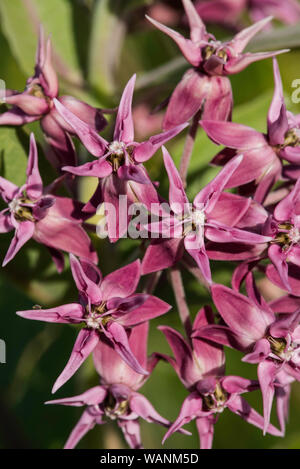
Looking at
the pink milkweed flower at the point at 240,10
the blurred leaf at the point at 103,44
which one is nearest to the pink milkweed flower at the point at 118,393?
the blurred leaf at the point at 103,44

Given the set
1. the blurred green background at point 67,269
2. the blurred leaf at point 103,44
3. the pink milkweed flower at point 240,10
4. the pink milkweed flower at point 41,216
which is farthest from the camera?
the pink milkweed flower at point 240,10

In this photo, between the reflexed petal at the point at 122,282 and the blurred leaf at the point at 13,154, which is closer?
the reflexed petal at the point at 122,282

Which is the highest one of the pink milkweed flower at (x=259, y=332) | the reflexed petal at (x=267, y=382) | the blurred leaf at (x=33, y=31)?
the blurred leaf at (x=33, y=31)

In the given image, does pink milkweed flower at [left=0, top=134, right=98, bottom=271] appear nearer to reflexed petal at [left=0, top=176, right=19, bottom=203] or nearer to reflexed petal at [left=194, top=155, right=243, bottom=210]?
reflexed petal at [left=0, top=176, right=19, bottom=203]

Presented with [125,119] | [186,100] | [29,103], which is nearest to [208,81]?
[186,100]

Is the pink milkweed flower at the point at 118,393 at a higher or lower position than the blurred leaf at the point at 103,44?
lower

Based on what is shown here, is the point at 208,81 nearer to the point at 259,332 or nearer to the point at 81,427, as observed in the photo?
the point at 259,332

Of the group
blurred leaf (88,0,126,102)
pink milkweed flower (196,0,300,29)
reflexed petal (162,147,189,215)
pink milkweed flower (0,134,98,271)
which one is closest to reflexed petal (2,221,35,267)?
pink milkweed flower (0,134,98,271)

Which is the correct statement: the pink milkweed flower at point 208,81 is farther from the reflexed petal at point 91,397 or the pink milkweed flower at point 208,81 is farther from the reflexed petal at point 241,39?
the reflexed petal at point 91,397
